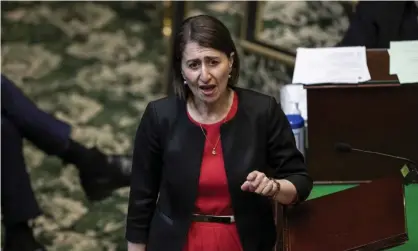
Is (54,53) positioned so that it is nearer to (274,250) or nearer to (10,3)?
(10,3)

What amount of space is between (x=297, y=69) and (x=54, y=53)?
6.36 feet

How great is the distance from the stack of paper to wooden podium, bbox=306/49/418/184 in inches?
0.6

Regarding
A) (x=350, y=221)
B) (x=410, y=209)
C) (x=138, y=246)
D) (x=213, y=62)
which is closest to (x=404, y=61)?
(x=410, y=209)

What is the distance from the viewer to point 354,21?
87.8 inches

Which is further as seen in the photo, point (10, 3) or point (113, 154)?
point (10, 3)

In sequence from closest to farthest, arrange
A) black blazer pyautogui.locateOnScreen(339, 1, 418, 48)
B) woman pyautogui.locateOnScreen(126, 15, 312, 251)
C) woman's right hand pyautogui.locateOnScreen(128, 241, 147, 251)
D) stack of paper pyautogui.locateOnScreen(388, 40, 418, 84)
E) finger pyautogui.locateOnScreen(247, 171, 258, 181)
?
finger pyautogui.locateOnScreen(247, 171, 258, 181) < woman pyautogui.locateOnScreen(126, 15, 312, 251) < woman's right hand pyautogui.locateOnScreen(128, 241, 147, 251) < stack of paper pyautogui.locateOnScreen(388, 40, 418, 84) < black blazer pyautogui.locateOnScreen(339, 1, 418, 48)

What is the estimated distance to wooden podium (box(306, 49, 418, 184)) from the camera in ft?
5.67

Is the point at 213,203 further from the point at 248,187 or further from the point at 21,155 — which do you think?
the point at 21,155

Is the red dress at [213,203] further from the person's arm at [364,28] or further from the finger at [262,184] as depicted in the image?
the person's arm at [364,28]

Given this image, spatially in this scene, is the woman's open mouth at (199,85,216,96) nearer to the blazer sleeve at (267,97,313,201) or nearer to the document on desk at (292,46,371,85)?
the blazer sleeve at (267,97,313,201)

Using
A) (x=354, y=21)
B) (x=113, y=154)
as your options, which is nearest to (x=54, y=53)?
(x=113, y=154)

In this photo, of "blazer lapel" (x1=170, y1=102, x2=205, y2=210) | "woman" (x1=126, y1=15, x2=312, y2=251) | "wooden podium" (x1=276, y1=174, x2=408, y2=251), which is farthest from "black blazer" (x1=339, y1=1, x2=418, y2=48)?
"blazer lapel" (x1=170, y1=102, x2=205, y2=210)

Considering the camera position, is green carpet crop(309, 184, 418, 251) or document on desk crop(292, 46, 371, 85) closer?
green carpet crop(309, 184, 418, 251)

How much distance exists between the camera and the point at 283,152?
131 cm
